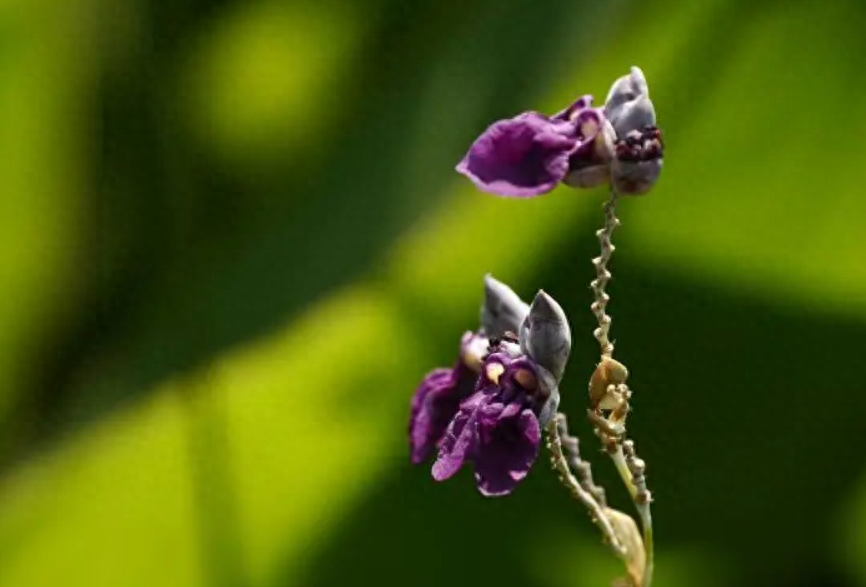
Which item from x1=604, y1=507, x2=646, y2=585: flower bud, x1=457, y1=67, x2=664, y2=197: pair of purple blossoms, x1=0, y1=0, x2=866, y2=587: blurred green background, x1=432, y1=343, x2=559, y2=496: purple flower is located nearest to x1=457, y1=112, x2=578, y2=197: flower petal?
x1=457, y1=67, x2=664, y2=197: pair of purple blossoms

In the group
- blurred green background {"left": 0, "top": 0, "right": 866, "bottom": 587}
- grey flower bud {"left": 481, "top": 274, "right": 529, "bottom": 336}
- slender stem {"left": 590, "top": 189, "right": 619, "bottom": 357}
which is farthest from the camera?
blurred green background {"left": 0, "top": 0, "right": 866, "bottom": 587}

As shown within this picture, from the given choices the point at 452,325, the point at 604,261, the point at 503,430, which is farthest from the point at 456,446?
the point at 452,325

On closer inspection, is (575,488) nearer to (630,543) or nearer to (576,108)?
(630,543)

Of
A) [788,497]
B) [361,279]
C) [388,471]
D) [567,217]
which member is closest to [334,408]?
[388,471]

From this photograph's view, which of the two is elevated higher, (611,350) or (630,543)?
(611,350)

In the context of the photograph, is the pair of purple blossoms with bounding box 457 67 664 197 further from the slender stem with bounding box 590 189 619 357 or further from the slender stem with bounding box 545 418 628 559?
the slender stem with bounding box 545 418 628 559

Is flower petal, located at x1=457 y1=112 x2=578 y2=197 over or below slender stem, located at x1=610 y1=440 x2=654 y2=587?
over
